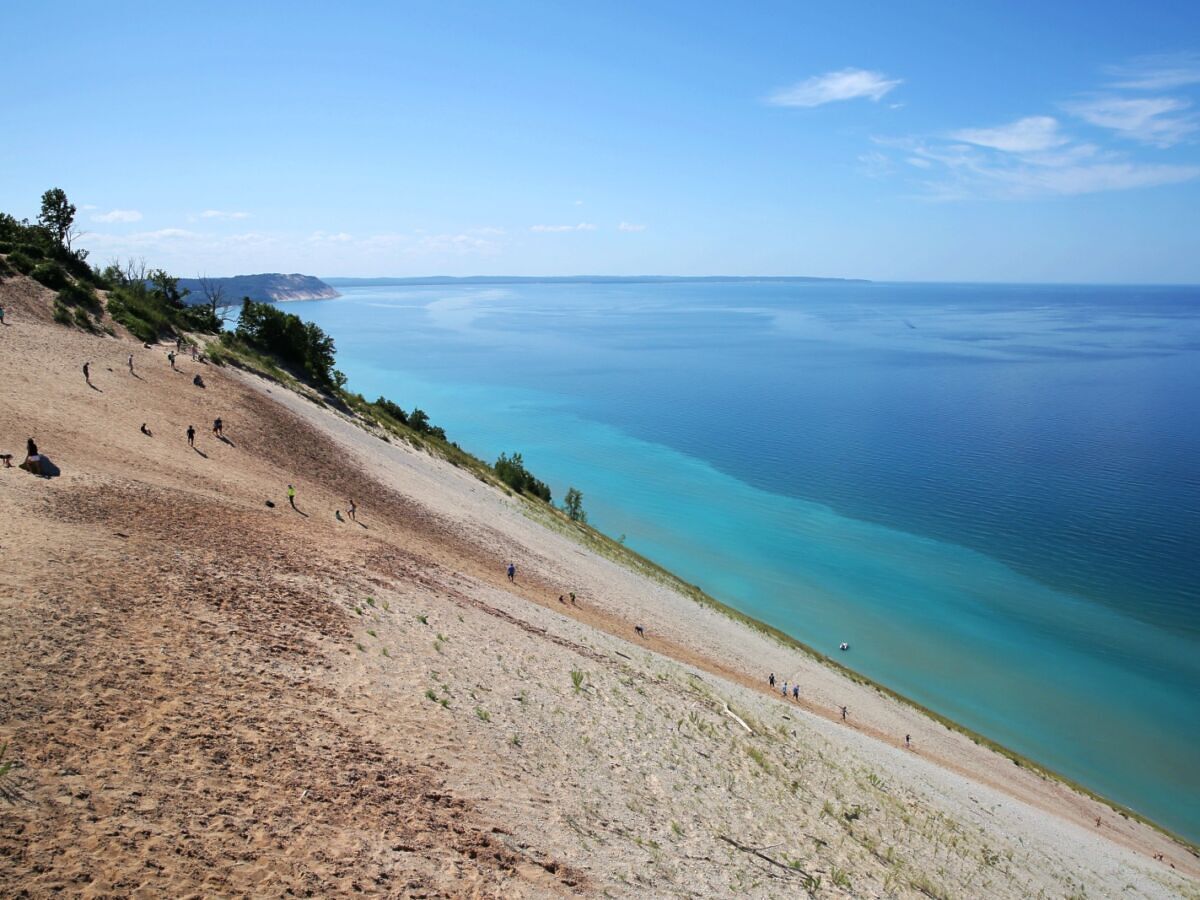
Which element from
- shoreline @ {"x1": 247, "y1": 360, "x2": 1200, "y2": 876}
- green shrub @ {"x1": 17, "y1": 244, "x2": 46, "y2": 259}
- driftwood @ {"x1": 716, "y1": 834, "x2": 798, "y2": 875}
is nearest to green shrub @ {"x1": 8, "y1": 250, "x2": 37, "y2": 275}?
green shrub @ {"x1": 17, "y1": 244, "x2": 46, "y2": 259}

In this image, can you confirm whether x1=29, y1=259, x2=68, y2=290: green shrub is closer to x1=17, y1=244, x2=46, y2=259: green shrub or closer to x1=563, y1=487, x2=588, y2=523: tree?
x1=17, y1=244, x2=46, y2=259: green shrub

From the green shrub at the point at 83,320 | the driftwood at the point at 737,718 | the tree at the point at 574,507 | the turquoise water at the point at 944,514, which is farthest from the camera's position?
the tree at the point at 574,507

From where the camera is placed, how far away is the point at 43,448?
21.6 meters

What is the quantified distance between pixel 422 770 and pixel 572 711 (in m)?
5.38

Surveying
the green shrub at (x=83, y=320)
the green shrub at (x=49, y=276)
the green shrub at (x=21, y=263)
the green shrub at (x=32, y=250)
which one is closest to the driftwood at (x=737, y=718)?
the green shrub at (x=83, y=320)

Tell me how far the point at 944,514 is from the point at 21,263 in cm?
6924

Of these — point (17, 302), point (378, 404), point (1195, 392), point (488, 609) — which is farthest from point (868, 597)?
point (1195, 392)

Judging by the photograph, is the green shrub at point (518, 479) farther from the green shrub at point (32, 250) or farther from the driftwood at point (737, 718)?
the driftwood at point (737, 718)

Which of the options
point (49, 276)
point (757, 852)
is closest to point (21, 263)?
point (49, 276)

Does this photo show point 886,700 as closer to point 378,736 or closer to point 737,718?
point 737,718

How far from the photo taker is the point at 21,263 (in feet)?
125

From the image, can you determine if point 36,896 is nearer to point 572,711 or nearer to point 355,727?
point 355,727

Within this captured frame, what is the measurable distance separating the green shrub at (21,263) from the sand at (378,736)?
12.0m

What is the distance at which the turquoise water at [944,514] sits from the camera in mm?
39250
